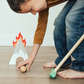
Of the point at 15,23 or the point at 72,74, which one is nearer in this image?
the point at 72,74

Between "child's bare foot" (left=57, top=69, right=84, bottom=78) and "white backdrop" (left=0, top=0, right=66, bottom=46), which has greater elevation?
"child's bare foot" (left=57, top=69, right=84, bottom=78)

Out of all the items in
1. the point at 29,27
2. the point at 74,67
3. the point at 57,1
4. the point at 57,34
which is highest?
the point at 57,1

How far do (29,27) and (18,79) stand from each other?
1.21m

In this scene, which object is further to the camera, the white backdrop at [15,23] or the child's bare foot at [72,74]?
the white backdrop at [15,23]

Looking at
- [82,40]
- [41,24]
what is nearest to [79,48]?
[82,40]

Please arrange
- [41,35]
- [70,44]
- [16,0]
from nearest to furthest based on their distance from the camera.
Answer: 1. [16,0]
2. [70,44]
3. [41,35]

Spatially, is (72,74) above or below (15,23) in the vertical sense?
above

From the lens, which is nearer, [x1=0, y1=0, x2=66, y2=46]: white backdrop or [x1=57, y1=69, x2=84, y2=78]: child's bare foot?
[x1=57, y1=69, x2=84, y2=78]: child's bare foot

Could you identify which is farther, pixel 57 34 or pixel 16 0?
pixel 57 34

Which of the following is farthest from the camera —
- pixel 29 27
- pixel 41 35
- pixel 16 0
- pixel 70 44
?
pixel 29 27

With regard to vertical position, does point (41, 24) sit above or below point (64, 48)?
above

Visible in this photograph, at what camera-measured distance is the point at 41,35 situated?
971mm

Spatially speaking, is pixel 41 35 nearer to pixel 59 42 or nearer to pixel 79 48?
pixel 59 42

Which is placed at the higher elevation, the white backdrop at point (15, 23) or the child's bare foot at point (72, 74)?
the child's bare foot at point (72, 74)
